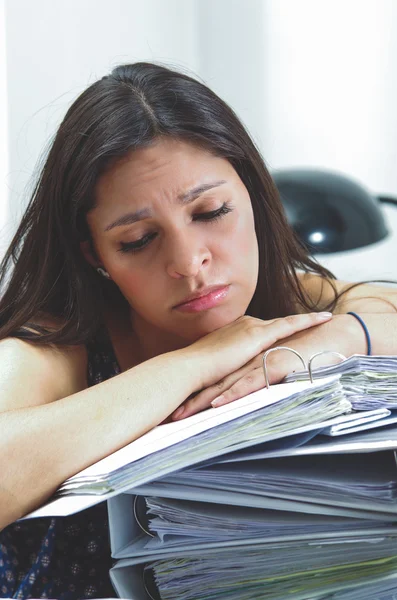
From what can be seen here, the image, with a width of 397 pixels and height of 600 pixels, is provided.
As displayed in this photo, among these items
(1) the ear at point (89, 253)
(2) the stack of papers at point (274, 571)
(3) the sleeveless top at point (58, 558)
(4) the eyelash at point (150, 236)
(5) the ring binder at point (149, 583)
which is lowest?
(3) the sleeveless top at point (58, 558)

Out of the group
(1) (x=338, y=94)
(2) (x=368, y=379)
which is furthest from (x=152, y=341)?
(1) (x=338, y=94)

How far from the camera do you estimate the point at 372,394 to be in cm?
77

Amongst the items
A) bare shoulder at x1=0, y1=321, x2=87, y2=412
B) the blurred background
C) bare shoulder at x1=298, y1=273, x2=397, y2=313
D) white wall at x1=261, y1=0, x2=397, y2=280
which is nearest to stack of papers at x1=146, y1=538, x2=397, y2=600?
bare shoulder at x1=0, y1=321, x2=87, y2=412

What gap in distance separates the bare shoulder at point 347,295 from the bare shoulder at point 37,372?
0.50 m

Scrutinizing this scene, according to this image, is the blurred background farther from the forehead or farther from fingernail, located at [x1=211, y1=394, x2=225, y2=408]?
fingernail, located at [x1=211, y1=394, x2=225, y2=408]

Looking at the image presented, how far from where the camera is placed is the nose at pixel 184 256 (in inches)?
43.6

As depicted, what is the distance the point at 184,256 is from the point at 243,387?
255 millimetres

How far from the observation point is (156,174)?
44.8 inches

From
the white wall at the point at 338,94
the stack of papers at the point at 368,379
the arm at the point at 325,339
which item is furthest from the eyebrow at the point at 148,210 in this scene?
the white wall at the point at 338,94

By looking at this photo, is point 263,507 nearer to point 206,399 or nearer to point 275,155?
point 206,399

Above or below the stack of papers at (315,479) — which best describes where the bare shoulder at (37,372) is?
below

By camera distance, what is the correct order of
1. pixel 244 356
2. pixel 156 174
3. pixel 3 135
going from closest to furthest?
pixel 244 356
pixel 156 174
pixel 3 135

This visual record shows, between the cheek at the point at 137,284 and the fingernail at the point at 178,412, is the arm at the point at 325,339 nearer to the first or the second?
the fingernail at the point at 178,412

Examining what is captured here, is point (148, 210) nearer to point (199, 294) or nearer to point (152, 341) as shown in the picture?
point (199, 294)
